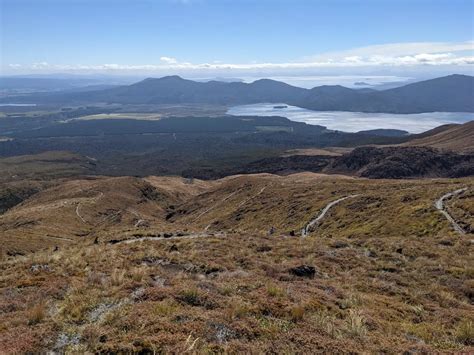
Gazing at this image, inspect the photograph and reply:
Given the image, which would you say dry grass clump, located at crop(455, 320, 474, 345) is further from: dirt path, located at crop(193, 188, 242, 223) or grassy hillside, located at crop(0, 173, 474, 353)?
dirt path, located at crop(193, 188, 242, 223)

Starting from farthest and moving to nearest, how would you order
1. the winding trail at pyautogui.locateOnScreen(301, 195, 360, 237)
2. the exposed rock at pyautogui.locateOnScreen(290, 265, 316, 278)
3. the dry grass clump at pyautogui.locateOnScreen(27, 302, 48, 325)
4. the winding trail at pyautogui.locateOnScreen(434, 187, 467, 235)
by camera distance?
the winding trail at pyautogui.locateOnScreen(301, 195, 360, 237), the winding trail at pyautogui.locateOnScreen(434, 187, 467, 235), the exposed rock at pyautogui.locateOnScreen(290, 265, 316, 278), the dry grass clump at pyautogui.locateOnScreen(27, 302, 48, 325)

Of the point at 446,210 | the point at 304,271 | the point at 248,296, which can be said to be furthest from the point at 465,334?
the point at 446,210

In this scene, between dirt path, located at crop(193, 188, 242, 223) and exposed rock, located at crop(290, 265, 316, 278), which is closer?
exposed rock, located at crop(290, 265, 316, 278)

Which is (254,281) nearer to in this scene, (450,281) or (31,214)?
(450,281)

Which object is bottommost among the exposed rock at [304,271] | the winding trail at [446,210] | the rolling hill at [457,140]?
the rolling hill at [457,140]

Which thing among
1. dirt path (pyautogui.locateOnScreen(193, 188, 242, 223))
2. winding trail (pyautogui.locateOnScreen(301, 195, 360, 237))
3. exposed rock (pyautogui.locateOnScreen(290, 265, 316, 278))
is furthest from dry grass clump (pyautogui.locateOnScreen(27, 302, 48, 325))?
dirt path (pyautogui.locateOnScreen(193, 188, 242, 223))

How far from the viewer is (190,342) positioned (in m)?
10.7

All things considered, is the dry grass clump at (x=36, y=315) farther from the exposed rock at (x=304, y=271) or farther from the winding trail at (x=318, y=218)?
the winding trail at (x=318, y=218)

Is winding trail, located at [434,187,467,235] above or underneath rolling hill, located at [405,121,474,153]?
above

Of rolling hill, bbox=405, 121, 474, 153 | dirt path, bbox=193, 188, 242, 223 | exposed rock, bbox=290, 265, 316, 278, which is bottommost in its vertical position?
dirt path, bbox=193, 188, 242, 223

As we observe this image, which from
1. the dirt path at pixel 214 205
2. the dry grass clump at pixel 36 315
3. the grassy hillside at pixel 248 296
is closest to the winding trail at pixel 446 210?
the grassy hillside at pixel 248 296

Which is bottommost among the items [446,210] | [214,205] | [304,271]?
[214,205]

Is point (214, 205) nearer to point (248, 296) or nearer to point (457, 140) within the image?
point (248, 296)

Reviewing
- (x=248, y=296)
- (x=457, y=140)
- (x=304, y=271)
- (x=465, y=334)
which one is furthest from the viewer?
(x=457, y=140)
